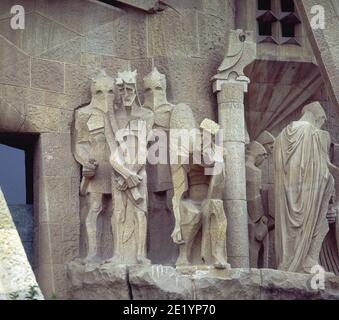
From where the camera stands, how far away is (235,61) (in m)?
16.4

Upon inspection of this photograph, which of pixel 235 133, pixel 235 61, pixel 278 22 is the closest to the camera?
pixel 235 133

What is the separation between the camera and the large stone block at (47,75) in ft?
52.7

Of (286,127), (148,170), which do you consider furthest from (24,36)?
(286,127)

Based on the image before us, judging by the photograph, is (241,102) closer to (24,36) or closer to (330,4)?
(330,4)

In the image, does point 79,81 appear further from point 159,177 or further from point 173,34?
point 159,177

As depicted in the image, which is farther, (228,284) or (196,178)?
(196,178)

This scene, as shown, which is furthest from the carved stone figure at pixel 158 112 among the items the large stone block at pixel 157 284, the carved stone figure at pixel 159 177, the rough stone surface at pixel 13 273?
the rough stone surface at pixel 13 273

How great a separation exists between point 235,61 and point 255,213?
1663 mm

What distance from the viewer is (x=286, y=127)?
16156 millimetres

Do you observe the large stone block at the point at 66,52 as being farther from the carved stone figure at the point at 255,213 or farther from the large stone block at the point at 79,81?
the carved stone figure at the point at 255,213

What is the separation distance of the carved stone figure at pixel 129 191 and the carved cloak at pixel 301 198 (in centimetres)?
148

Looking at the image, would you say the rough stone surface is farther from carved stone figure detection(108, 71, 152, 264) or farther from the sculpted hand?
the sculpted hand

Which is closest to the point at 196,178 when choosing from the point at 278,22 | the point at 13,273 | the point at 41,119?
the point at 41,119

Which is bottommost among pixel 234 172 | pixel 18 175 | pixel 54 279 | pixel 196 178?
pixel 54 279
